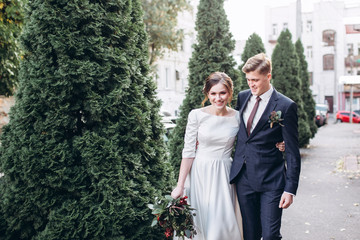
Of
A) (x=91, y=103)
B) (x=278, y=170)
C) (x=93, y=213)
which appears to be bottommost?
(x=93, y=213)

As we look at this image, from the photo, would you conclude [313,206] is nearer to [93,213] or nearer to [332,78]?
[93,213]

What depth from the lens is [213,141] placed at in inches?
149

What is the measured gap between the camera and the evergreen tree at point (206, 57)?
6.89 metres

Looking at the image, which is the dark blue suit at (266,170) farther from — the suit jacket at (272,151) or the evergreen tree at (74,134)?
the evergreen tree at (74,134)

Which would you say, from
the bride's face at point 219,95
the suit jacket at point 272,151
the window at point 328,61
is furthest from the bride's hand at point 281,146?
the window at point 328,61

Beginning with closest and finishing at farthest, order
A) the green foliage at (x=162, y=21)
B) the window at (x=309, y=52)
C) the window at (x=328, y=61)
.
Result: the green foliage at (x=162, y=21) < the window at (x=328, y=61) < the window at (x=309, y=52)

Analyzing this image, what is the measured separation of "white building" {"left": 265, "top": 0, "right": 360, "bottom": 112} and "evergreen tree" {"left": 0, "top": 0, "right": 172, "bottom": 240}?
49.1m

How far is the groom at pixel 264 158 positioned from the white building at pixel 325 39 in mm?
48905

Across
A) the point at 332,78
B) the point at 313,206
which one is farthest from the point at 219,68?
the point at 332,78

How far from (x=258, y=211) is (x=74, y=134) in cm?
196

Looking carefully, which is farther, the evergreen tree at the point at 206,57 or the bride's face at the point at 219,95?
the evergreen tree at the point at 206,57

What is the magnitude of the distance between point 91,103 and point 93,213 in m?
1.05

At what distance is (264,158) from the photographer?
358 cm

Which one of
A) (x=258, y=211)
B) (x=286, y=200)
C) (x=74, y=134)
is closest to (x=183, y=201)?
(x=258, y=211)
